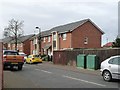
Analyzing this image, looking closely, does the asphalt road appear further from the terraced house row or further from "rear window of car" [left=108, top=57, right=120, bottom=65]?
the terraced house row

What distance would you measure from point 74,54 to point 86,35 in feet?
75.9

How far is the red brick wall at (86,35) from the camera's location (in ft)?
177

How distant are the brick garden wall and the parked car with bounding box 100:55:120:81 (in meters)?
8.18

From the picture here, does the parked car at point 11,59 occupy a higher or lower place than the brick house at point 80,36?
lower

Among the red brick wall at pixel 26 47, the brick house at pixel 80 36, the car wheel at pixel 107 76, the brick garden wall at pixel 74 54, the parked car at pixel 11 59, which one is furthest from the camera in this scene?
the red brick wall at pixel 26 47

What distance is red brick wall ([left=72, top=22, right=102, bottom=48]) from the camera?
177 ft

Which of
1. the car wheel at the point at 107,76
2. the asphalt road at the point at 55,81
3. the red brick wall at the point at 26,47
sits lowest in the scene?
the asphalt road at the point at 55,81

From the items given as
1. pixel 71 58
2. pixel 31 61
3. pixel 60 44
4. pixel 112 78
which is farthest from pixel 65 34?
pixel 112 78

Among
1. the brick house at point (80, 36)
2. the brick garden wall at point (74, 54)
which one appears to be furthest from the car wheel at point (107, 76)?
the brick house at point (80, 36)

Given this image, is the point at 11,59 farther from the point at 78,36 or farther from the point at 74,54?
the point at 78,36

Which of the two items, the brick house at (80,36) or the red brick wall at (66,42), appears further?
the red brick wall at (66,42)

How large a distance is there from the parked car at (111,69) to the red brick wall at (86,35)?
1479 inches

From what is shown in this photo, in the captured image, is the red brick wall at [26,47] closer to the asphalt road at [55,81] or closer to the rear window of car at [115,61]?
the asphalt road at [55,81]

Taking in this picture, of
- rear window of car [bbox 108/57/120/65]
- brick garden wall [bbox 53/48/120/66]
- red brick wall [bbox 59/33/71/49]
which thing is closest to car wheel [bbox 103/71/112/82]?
rear window of car [bbox 108/57/120/65]
